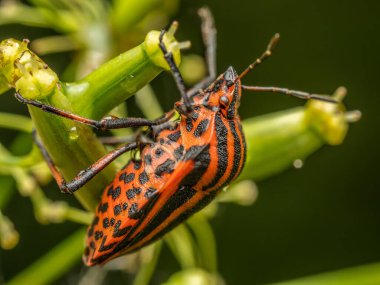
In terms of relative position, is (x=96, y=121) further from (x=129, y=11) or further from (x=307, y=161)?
(x=307, y=161)

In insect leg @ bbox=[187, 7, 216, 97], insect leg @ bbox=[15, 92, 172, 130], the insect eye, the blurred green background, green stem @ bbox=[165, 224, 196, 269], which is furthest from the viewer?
the blurred green background

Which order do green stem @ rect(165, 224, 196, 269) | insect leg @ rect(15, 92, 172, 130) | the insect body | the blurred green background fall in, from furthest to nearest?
the blurred green background → green stem @ rect(165, 224, 196, 269) → the insect body → insect leg @ rect(15, 92, 172, 130)

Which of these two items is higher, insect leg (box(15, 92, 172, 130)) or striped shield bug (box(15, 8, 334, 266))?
insect leg (box(15, 92, 172, 130))

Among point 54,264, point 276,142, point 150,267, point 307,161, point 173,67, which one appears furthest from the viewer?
point 307,161

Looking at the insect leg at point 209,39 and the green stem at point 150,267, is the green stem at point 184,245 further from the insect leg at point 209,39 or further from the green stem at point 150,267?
the insect leg at point 209,39

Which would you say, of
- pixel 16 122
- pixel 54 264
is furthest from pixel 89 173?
pixel 54 264

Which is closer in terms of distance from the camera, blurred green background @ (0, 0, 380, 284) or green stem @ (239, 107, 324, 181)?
green stem @ (239, 107, 324, 181)

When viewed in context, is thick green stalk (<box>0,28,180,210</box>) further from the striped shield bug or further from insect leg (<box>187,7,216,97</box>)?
insect leg (<box>187,7,216,97</box>)

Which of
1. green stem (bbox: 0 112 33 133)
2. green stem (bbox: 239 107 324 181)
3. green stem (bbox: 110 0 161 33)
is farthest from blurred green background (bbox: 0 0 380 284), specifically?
green stem (bbox: 0 112 33 133)
